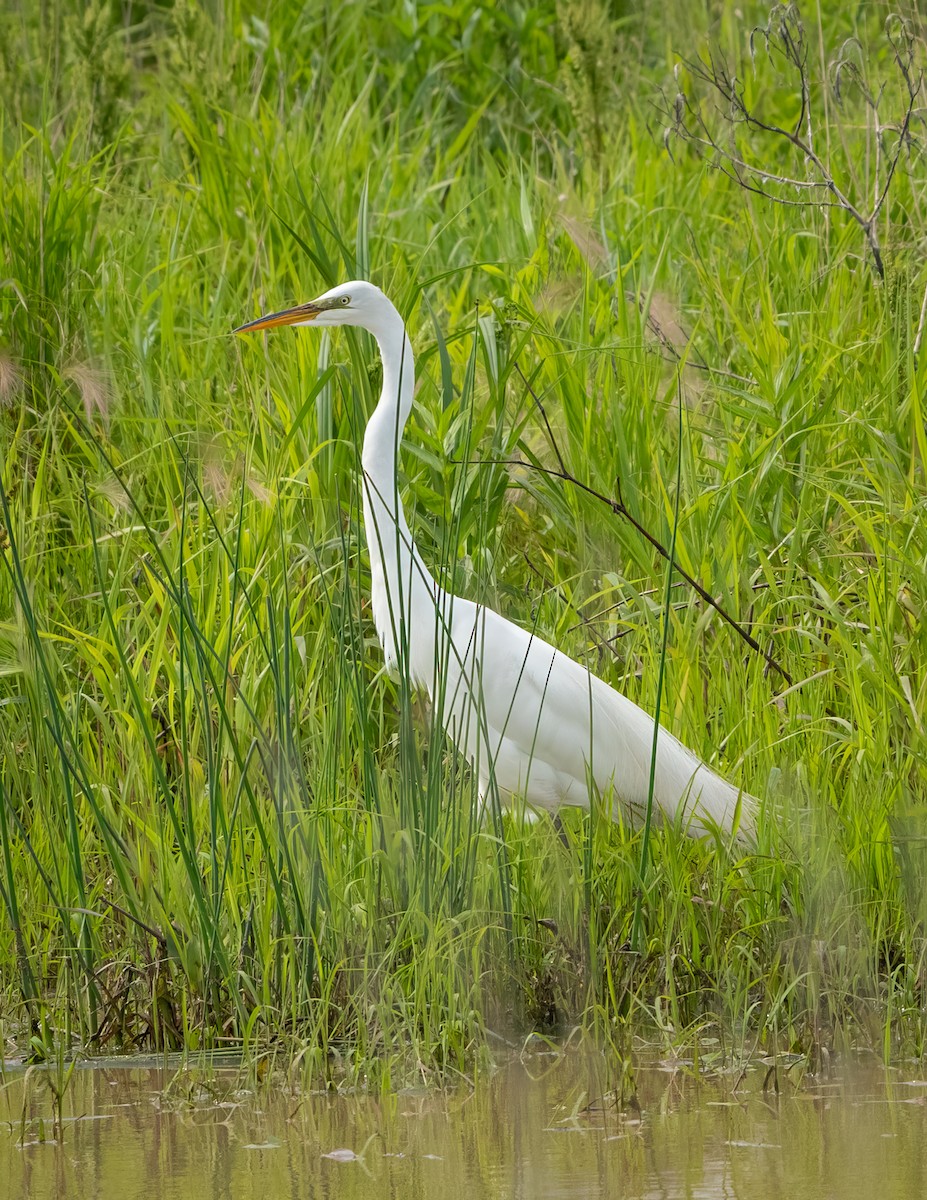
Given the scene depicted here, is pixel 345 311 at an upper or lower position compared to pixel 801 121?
lower

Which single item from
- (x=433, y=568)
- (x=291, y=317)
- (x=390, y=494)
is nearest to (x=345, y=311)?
(x=291, y=317)

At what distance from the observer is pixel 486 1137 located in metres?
2.26

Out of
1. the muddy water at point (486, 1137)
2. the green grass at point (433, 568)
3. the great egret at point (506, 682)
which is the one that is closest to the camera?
the muddy water at point (486, 1137)

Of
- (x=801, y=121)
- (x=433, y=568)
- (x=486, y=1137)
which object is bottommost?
(x=486, y=1137)

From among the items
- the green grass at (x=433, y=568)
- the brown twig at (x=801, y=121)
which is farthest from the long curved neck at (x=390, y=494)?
the brown twig at (x=801, y=121)

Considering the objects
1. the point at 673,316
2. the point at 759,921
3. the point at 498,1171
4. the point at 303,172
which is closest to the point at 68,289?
the point at 303,172

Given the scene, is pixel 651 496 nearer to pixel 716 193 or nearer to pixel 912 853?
pixel 912 853

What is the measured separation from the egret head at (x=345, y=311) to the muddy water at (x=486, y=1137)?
165 centimetres

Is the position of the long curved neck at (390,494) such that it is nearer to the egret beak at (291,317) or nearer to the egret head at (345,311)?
the egret head at (345,311)

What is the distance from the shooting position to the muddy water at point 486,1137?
209 centimetres

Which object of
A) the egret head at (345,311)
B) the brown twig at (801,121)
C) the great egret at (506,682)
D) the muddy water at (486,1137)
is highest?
the brown twig at (801,121)

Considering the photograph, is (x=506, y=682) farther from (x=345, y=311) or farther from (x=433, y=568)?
(x=345, y=311)

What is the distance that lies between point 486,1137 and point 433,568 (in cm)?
163

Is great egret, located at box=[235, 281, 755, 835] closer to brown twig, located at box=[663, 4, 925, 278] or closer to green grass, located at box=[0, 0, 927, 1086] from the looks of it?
green grass, located at box=[0, 0, 927, 1086]
